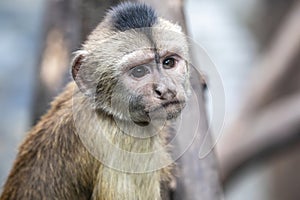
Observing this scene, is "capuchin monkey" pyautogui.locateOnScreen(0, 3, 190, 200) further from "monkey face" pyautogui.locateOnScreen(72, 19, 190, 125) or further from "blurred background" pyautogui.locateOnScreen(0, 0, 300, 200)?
"blurred background" pyautogui.locateOnScreen(0, 0, 300, 200)

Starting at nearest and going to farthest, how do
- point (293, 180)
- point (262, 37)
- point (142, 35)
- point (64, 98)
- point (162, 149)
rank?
point (142, 35) < point (162, 149) < point (64, 98) < point (293, 180) < point (262, 37)

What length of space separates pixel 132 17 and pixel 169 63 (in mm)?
276

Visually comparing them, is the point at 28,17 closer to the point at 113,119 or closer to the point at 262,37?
the point at 262,37

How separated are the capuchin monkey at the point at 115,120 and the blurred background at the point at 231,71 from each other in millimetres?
424

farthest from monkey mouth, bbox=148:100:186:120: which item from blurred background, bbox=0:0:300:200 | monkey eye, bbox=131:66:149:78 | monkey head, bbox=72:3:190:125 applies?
blurred background, bbox=0:0:300:200

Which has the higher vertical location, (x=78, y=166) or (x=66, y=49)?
(x=66, y=49)

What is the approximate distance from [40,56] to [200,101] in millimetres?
A: 1953

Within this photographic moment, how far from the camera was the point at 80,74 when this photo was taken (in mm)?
3924

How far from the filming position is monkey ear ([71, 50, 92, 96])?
3891 millimetres

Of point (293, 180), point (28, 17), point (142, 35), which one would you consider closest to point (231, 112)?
point (293, 180)

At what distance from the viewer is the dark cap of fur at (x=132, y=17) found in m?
3.69

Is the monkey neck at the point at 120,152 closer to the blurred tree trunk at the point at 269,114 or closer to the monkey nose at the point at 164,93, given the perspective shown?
the monkey nose at the point at 164,93

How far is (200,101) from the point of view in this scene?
428 centimetres

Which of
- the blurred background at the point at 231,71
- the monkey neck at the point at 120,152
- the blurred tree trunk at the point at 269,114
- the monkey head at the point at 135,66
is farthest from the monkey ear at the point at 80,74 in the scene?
the blurred tree trunk at the point at 269,114
